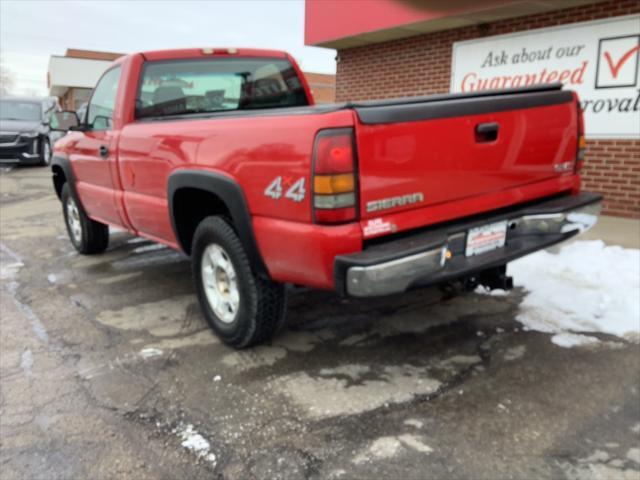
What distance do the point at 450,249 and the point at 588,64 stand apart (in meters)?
5.73

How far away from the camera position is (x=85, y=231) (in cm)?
600

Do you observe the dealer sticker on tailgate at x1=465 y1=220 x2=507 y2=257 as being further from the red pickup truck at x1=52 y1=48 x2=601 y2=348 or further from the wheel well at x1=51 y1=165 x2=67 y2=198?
the wheel well at x1=51 y1=165 x2=67 y2=198

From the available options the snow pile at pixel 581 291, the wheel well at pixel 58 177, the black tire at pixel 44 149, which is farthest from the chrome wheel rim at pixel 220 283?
the black tire at pixel 44 149

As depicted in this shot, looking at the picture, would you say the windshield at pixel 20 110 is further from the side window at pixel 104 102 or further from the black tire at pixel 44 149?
the side window at pixel 104 102

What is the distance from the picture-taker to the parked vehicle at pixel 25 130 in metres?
14.5

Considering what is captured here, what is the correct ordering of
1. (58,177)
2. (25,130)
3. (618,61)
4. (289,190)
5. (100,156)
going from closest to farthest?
(289,190) < (100,156) < (58,177) < (618,61) < (25,130)

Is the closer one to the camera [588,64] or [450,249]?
[450,249]

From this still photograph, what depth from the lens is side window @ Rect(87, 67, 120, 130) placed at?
15.8 feet

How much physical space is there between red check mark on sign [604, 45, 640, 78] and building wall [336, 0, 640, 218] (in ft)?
1.50

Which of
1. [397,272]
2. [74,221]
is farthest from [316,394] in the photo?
[74,221]

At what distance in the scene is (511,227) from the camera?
10.8 ft

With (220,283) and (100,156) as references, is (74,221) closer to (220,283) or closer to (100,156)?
(100,156)

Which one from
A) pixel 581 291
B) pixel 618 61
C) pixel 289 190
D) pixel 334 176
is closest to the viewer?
pixel 334 176

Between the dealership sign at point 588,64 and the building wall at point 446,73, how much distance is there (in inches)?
5.4
